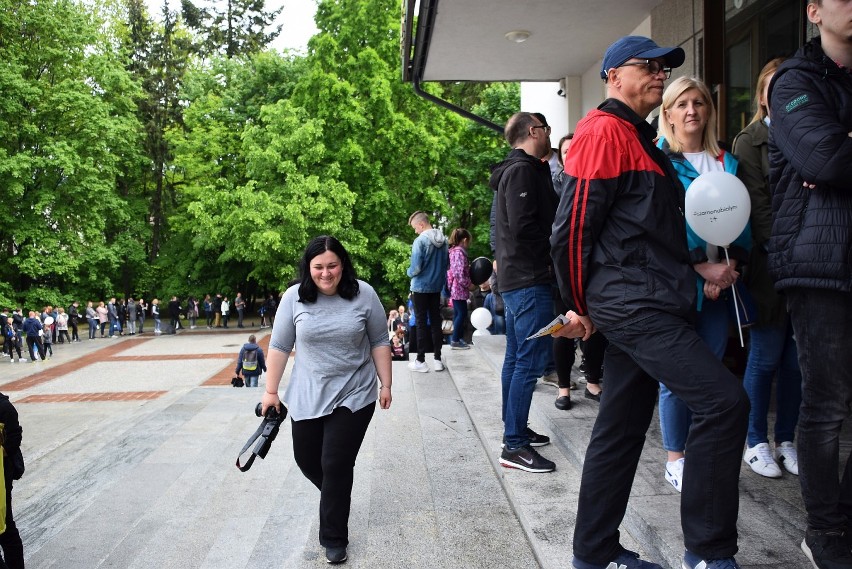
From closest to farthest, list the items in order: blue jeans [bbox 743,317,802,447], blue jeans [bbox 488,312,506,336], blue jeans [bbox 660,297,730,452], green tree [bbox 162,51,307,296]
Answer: blue jeans [bbox 660,297,730,452], blue jeans [bbox 743,317,802,447], blue jeans [bbox 488,312,506,336], green tree [bbox 162,51,307,296]

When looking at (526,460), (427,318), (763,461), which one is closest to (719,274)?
(763,461)

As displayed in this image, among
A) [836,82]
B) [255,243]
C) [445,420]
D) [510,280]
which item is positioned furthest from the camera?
[255,243]

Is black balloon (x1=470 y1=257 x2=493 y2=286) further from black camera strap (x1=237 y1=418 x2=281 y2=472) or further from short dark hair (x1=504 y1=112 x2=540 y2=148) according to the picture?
black camera strap (x1=237 y1=418 x2=281 y2=472)

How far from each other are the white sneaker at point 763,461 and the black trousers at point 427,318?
4.65 m

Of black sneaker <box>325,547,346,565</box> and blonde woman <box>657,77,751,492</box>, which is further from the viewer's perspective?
black sneaker <box>325,547,346,565</box>

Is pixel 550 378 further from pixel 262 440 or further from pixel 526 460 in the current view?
pixel 262 440

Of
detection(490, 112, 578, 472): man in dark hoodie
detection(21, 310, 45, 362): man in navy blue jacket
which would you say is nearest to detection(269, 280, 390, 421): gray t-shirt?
detection(490, 112, 578, 472): man in dark hoodie

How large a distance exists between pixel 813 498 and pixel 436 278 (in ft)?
18.7

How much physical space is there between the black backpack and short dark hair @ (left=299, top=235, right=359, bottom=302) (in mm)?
11769

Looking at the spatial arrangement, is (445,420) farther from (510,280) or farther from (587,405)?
(510,280)

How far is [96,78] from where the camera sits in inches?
1242

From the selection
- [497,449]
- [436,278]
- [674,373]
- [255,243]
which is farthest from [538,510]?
[255,243]

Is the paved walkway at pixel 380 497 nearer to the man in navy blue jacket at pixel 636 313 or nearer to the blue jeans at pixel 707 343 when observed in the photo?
the blue jeans at pixel 707 343

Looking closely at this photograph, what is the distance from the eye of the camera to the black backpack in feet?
49.2
